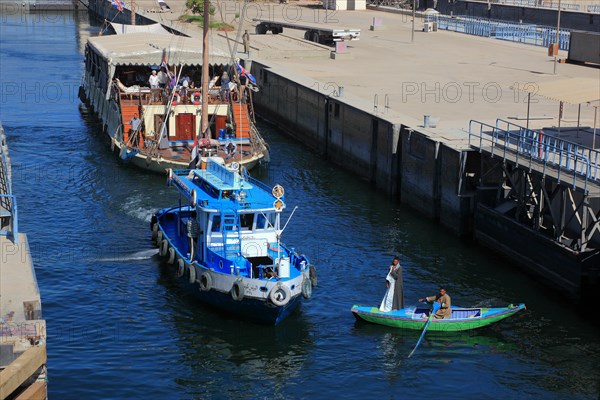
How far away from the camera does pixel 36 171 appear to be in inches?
2055

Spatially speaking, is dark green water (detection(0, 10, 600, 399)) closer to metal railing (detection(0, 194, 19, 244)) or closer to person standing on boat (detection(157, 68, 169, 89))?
metal railing (detection(0, 194, 19, 244))


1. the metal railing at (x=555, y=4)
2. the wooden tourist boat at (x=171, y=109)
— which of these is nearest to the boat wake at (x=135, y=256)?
the wooden tourist boat at (x=171, y=109)

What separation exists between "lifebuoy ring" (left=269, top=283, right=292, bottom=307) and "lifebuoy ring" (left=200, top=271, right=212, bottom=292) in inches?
94.8

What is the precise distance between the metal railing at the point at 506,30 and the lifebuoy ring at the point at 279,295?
5820 centimetres

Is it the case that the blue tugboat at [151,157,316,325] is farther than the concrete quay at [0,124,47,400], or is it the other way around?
the blue tugboat at [151,157,316,325]

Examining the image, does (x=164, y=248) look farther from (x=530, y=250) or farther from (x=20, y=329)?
(x=20, y=329)

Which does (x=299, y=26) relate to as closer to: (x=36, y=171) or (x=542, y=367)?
(x=36, y=171)

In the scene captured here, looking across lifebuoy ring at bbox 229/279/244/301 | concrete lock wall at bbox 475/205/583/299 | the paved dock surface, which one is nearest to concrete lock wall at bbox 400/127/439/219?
the paved dock surface

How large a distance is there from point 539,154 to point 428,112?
1724cm

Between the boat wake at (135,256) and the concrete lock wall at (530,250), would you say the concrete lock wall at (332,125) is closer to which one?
the concrete lock wall at (530,250)

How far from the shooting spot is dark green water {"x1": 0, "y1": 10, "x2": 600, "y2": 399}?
2859cm

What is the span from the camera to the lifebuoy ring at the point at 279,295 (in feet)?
101

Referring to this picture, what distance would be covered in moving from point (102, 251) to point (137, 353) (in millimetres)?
10012

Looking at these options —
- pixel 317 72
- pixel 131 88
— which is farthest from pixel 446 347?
pixel 317 72
